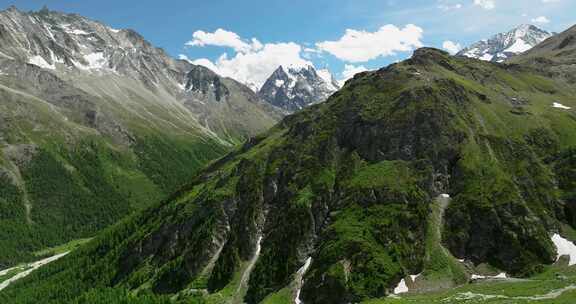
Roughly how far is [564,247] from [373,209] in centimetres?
4404

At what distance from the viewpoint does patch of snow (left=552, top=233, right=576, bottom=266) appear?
112438mm

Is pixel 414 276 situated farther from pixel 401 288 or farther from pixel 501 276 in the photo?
pixel 501 276

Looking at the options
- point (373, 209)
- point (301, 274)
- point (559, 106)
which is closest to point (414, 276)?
point (373, 209)

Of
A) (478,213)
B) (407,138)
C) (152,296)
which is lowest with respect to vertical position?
(152,296)

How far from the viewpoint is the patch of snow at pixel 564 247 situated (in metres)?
112

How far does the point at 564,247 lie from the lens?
11631 centimetres

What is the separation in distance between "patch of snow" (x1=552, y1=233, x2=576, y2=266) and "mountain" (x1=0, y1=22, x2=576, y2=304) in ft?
4.24

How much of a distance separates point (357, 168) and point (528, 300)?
230 ft

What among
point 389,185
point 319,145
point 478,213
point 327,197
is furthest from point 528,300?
point 319,145

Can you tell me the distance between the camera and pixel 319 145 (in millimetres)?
164125

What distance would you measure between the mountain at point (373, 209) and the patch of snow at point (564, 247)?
1.29m

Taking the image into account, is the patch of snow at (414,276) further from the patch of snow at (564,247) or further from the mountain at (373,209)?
the patch of snow at (564,247)

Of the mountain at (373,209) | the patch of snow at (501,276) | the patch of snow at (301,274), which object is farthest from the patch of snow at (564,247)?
the patch of snow at (301,274)

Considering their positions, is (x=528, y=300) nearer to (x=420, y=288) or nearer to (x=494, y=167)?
(x=420, y=288)
